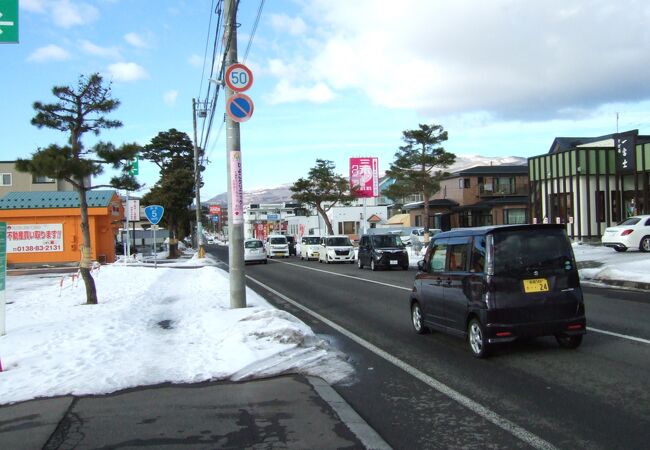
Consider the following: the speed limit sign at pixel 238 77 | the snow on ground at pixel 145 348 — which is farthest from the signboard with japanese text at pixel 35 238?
the speed limit sign at pixel 238 77

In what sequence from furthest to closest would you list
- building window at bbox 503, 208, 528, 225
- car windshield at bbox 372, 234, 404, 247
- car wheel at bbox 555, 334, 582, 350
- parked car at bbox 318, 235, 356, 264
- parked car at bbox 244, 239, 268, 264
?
building window at bbox 503, 208, 528, 225, parked car at bbox 244, 239, 268, 264, parked car at bbox 318, 235, 356, 264, car windshield at bbox 372, 234, 404, 247, car wheel at bbox 555, 334, 582, 350

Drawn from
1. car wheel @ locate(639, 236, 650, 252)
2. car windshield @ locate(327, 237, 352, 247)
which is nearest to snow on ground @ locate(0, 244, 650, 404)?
car wheel @ locate(639, 236, 650, 252)

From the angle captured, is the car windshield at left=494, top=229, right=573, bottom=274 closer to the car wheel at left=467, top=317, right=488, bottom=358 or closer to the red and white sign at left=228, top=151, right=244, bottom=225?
Result: the car wheel at left=467, top=317, right=488, bottom=358

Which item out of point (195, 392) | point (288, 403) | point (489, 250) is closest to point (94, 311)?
point (195, 392)

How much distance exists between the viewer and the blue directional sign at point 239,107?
1024cm

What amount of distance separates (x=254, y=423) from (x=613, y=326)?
7038 millimetres

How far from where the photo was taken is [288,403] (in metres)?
5.47

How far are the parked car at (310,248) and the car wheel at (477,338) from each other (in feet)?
98.0

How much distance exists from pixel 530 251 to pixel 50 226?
28.0m

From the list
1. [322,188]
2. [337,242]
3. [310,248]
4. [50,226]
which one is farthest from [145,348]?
[322,188]

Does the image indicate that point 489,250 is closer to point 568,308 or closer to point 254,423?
point 568,308

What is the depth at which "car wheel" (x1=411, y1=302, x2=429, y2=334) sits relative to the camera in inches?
363

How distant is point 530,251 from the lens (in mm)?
7254

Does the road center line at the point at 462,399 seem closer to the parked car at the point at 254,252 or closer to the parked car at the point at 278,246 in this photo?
the parked car at the point at 254,252
